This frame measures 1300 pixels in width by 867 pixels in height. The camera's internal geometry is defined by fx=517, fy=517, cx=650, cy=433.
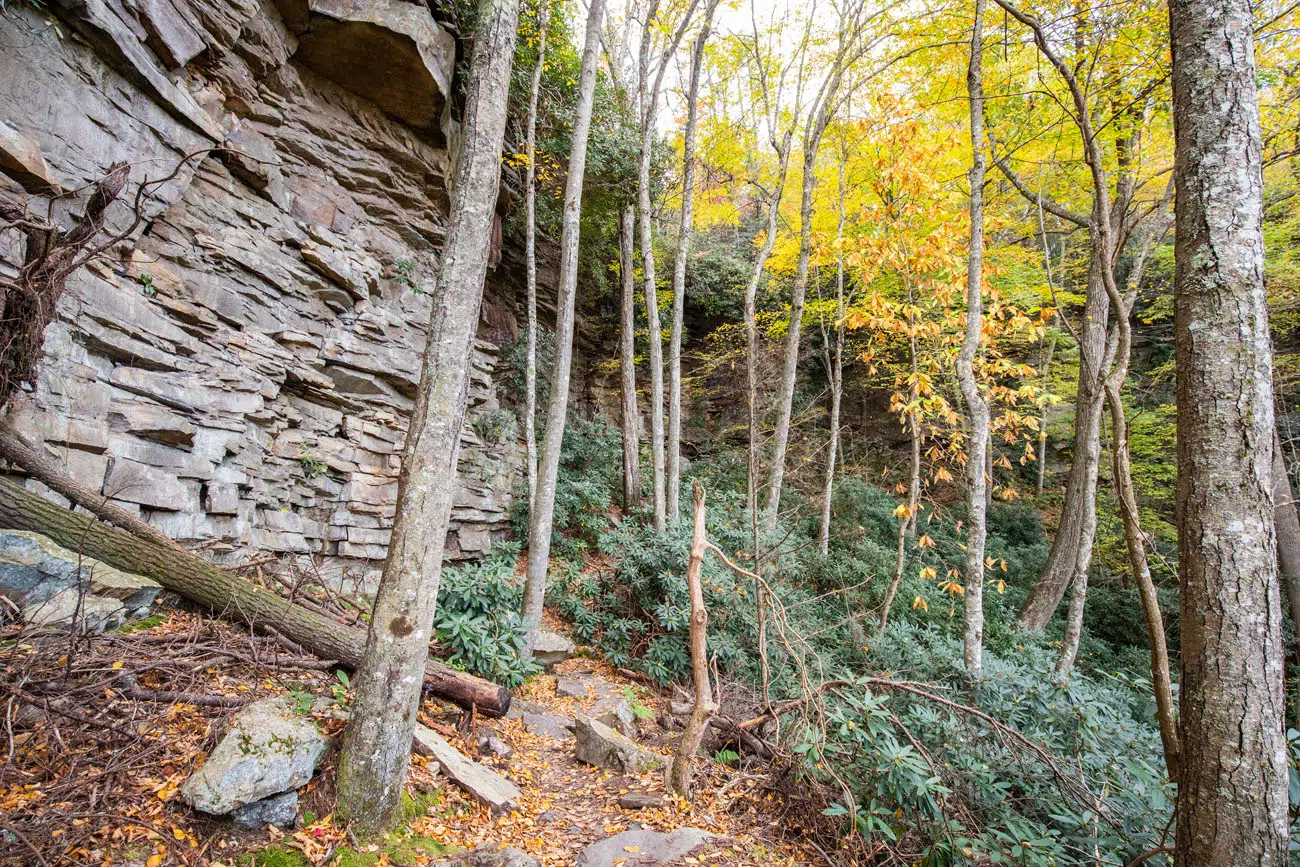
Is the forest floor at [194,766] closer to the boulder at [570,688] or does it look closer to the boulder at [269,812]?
the boulder at [269,812]

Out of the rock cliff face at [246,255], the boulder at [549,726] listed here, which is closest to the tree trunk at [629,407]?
the rock cliff face at [246,255]

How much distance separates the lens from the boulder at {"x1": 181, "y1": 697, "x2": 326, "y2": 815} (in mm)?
2490

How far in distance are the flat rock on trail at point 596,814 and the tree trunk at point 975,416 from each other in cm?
253

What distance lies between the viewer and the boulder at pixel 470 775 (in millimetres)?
3441

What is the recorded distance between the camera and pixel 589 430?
12328mm

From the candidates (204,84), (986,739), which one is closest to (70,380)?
(204,84)

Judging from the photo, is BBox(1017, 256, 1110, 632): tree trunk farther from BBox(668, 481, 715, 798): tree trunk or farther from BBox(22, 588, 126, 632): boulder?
BBox(22, 588, 126, 632): boulder

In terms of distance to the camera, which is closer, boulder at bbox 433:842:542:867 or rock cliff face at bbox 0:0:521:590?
boulder at bbox 433:842:542:867

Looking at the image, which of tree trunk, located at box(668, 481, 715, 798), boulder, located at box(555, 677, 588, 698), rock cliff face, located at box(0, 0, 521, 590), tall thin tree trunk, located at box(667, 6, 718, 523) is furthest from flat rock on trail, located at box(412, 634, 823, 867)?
tall thin tree trunk, located at box(667, 6, 718, 523)

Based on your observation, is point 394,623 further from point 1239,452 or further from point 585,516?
point 585,516

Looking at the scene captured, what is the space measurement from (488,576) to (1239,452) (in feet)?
19.3

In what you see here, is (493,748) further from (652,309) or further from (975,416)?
(652,309)

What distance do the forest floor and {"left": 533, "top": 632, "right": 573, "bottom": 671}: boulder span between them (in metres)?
1.80

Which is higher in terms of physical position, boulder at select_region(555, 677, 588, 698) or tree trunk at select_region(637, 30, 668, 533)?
tree trunk at select_region(637, 30, 668, 533)
